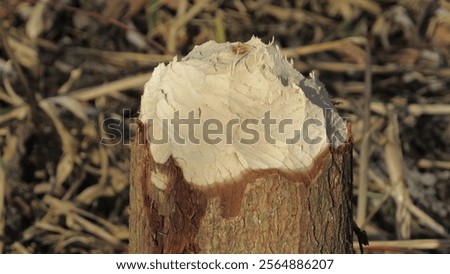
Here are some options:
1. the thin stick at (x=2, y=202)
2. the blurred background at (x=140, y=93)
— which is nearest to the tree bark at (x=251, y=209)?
the blurred background at (x=140, y=93)

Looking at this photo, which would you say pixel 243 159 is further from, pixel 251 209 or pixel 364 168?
pixel 364 168

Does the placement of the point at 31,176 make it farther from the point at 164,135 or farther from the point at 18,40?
the point at 164,135

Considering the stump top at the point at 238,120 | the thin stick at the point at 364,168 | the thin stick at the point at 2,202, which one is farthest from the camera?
the thin stick at the point at 2,202

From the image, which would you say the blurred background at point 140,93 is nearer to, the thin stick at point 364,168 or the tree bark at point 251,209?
the thin stick at point 364,168

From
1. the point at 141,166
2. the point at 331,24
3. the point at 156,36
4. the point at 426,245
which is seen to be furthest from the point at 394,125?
the point at 141,166

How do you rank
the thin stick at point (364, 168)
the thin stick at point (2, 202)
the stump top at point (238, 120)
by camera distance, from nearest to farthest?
the stump top at point (238, 120) < the thin stick at point (364, 168) < the thin stick at point (2, 202)

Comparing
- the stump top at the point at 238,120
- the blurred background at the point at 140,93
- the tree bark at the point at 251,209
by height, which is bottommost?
the tree bark at the point at 251,209
